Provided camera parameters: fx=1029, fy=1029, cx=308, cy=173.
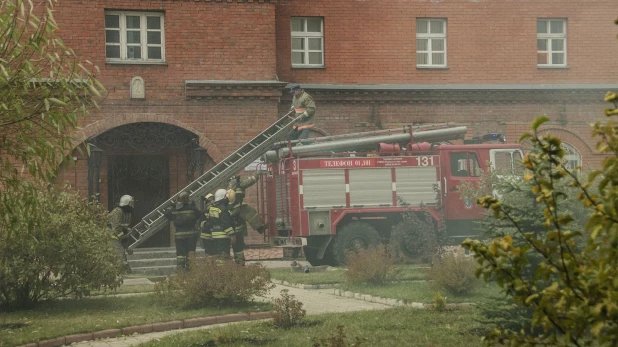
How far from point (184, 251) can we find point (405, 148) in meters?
5.60

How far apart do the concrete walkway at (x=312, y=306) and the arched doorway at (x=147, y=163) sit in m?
8.86

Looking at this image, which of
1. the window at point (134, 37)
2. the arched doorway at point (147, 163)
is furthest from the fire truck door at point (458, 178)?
the window at point (134, 37)

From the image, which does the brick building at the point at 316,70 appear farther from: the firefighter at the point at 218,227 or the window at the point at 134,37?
the firefighter at the point at 218,227

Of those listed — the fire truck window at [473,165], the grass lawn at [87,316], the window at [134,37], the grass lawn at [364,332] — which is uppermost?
the window at [134,37]

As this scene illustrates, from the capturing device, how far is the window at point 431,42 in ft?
91.1

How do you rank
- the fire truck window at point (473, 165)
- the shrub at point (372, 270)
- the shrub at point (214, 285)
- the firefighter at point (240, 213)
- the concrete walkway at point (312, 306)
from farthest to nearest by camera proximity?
the fire truck window at point (473, 165), the firefighter at point (240, 213), the shrub at point (372, 270), the shrub at point (214, 285), the concrete walkway at point (312, 306)

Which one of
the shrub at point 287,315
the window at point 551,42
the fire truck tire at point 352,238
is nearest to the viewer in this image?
the shrub at point 287,315

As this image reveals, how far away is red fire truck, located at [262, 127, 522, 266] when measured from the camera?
67.2 feet

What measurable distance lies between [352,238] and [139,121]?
23.1 feet

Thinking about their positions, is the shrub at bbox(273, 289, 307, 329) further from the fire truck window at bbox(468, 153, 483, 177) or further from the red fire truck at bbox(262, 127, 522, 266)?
the fire truck window at bbox(468, 153, 483, 177)

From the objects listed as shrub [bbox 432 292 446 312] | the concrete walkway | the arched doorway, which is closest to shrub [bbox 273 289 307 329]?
the concrete walkway

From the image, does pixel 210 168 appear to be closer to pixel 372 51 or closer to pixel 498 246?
pixel 372 51

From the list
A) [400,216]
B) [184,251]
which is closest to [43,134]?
[184,251]

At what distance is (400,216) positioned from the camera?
20.8 meters
